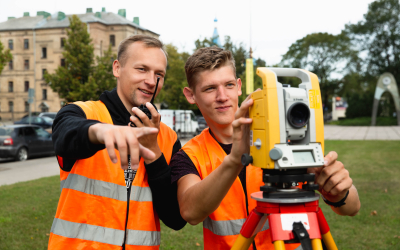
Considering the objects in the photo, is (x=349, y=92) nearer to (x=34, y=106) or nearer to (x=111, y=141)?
(x=34, y=106)

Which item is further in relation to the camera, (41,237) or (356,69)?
(356,69)

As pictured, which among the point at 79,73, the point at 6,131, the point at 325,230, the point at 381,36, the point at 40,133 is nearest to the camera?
the point at 325,230

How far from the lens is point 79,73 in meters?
28.8

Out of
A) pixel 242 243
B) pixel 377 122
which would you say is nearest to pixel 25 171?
pixel 242 243

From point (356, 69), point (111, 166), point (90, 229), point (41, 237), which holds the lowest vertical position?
point (41, 237)

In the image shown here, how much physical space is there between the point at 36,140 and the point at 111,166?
1556 cm

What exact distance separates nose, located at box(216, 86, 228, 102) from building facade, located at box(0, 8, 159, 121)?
63.0 meters

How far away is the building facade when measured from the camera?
6225cm

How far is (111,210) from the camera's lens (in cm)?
220

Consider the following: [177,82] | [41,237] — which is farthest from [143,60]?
[177,82]

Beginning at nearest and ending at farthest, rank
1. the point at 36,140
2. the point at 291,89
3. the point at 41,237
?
1. the point at 291,89
2. the point at 41,237
3. the point at 36,140

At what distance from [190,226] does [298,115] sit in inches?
199

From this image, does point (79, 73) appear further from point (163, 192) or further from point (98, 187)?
point (163, 192)

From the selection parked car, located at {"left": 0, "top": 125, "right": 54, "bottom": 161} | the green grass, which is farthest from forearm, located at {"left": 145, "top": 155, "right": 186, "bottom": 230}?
the green grass
